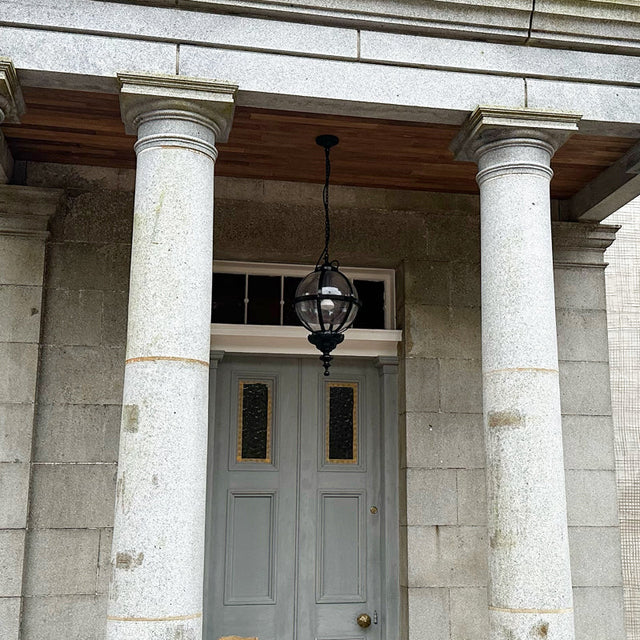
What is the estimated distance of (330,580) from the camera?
24.3 feet

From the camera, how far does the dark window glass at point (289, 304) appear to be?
302 inches

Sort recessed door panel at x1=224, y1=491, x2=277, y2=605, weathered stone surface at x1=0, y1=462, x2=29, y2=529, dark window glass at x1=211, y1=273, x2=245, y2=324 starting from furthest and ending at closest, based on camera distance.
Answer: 1. dark window glass at x1=211, y1=273, x2=245, y2=324
2. recessed door panel at x1=224, y1=491, x2=277, y2=605
3. weathered stone surface at x1=0, y1=462, x2=29, y2=529

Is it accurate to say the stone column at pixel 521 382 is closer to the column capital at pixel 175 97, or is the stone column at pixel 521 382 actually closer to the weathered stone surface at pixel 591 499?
the column capital at pixel 175 97

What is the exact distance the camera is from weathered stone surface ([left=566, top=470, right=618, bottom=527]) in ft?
24.4

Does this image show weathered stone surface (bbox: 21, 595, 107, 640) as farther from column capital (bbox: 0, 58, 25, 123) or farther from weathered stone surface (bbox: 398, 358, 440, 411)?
column capital (bbox: 0, 58, 25, 123)

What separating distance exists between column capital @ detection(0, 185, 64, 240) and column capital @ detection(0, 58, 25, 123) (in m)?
1.49

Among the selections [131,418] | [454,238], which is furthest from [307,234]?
[131,418]

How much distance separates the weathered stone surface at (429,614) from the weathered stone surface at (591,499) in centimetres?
138

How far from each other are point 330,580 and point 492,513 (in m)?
2.66

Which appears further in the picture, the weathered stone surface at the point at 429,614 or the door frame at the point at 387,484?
the door frame at the point at 387,484

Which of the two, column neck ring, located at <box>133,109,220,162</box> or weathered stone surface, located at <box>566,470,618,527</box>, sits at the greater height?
column neck ring, located at <box>133,109,220,162</box>

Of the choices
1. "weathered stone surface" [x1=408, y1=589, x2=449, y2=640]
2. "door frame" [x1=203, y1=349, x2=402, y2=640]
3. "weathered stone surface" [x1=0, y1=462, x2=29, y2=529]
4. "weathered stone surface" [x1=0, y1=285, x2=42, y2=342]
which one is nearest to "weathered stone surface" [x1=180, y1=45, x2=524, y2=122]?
"weathered stone surface" [x1=0, y1=285, x2=42, y2=342]

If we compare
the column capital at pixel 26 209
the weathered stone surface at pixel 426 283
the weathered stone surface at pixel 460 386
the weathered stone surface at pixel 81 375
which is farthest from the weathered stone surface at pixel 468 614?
the column capital at pixel 26 209

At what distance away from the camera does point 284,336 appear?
7516 mm
